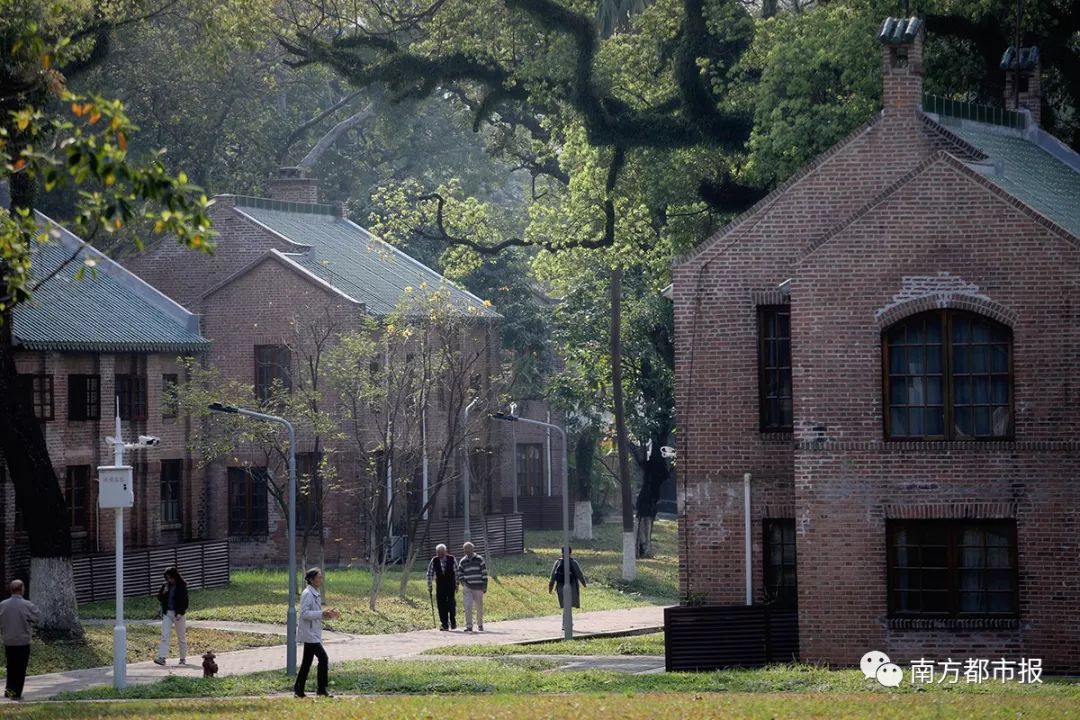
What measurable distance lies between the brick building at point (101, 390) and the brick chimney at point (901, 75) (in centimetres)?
1768

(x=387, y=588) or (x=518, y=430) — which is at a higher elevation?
(x=518, y=430)

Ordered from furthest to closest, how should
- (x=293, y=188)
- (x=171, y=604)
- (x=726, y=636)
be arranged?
(x=293, y=188) < (x=171, y=604) < (x=726, y=636)

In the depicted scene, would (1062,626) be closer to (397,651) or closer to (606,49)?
(397,651)

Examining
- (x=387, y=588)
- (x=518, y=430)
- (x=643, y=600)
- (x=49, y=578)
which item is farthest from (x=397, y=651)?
(x=518, y=430)

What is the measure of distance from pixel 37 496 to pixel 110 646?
2.98 metres

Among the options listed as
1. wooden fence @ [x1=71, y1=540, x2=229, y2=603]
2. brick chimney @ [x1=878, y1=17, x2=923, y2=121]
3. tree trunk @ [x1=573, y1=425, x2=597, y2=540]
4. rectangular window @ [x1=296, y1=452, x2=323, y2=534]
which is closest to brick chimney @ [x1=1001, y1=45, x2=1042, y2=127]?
brick chimney @ [x1=878, y1=17, x2=923, y2=121]

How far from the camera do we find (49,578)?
3356 cm

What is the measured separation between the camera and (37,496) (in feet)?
110

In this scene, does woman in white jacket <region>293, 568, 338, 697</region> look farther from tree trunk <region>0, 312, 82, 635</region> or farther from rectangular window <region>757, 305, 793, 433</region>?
tree trunk <region>0, 312, 82, 635</region>

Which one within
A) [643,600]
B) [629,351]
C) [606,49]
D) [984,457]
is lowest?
[643,600]

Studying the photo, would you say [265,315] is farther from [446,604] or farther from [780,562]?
[780,562]

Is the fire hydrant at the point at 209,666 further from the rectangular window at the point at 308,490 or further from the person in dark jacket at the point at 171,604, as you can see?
the rectangular window at the point at 308,490

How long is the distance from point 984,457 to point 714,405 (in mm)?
5028

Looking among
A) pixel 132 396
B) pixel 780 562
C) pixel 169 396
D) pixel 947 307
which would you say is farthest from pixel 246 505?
pixel 947 307
